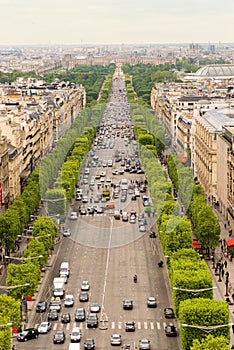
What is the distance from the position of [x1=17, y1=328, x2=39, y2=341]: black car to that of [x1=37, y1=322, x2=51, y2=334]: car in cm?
59

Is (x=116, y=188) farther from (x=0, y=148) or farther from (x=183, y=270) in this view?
(x=183, y=270)

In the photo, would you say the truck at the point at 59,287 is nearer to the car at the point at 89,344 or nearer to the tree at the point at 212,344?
the car at the point at 89,344

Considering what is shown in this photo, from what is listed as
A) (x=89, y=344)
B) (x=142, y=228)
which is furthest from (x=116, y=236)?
(x=89, y=344)

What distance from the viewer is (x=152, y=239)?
7856 cm

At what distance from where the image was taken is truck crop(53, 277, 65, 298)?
198ft

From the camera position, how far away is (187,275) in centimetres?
5509

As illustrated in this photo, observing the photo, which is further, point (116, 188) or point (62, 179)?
point (116, 188)

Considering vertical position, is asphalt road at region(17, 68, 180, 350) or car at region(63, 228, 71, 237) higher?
asphalt road at region(17, 68, 180, 350)

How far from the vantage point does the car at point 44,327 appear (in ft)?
173

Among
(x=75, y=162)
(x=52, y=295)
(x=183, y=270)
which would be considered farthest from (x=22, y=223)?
(x=75, y=162)

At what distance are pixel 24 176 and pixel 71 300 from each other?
1740 inches

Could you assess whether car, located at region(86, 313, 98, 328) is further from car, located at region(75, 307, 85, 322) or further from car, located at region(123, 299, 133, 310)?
car, located at region(123, 299, 133, 310)

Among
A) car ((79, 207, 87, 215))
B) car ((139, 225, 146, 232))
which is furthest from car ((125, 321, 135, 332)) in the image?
car ((79, 207, 87, 215))

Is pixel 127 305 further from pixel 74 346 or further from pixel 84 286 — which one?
pixel 74 346
